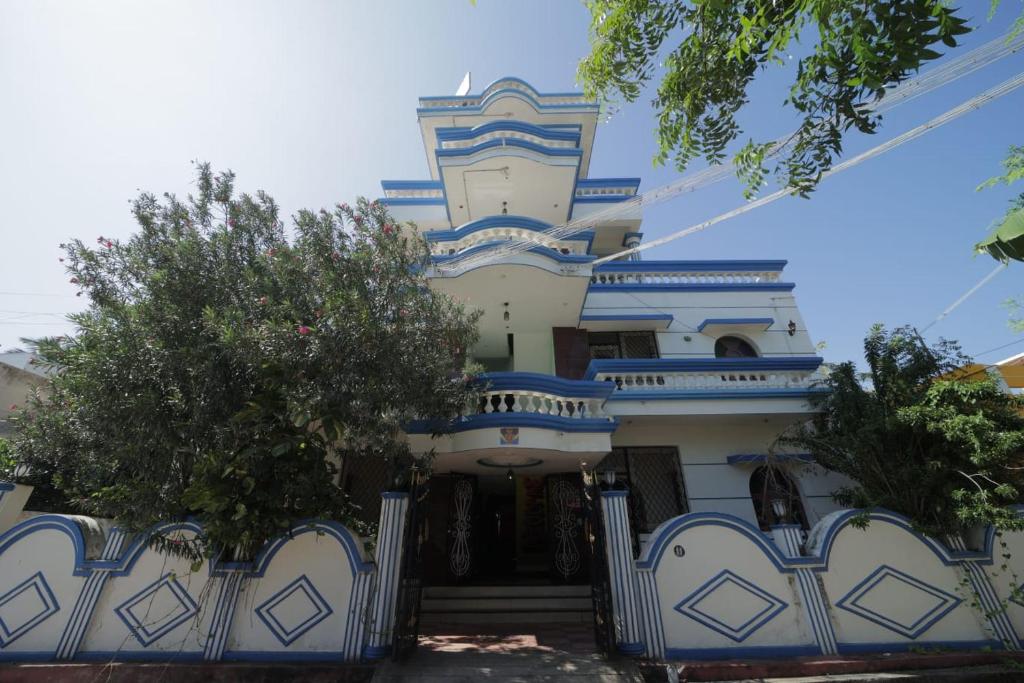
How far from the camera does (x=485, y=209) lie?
1265 cm

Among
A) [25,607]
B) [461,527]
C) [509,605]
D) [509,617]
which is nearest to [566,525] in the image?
[509,605]

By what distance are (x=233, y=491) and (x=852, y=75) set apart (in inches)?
257

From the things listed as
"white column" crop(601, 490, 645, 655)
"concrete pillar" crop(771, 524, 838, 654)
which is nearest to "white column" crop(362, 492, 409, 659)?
"white column" crop(601, 490, 645, 655)

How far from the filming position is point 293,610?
4.72 m

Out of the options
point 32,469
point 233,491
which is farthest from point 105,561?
point 32,469

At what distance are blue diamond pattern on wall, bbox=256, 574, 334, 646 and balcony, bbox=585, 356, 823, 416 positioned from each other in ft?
18.3

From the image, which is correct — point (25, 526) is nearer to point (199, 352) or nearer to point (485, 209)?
point (199, 352)

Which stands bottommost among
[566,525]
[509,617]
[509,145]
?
[509,617]

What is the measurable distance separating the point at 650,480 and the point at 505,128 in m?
9.95

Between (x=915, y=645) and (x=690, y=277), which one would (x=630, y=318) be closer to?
(x=690, y=277)

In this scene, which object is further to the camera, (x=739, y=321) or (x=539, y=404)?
(x=739, y=321)

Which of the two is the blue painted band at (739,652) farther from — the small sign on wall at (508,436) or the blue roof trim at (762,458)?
the blue roof trim at (762,458)

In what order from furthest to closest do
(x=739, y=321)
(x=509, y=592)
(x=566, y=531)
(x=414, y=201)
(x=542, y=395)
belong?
(x=414, y=201) → (x=739, y=321) → (x=566, y=531) → (x=509, y=592) → (x=542, y=395)

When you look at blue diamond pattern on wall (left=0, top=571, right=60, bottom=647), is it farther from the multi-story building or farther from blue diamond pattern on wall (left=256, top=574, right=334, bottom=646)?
the multi-story building
